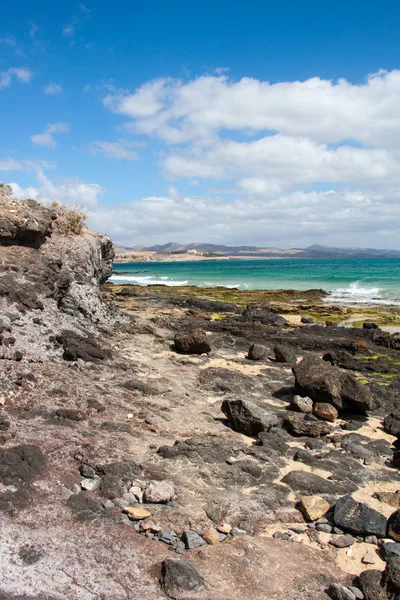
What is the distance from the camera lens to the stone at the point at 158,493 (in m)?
6.66

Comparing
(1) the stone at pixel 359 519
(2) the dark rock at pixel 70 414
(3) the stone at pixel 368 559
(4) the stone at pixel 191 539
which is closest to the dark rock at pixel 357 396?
(1) the stone at pixel 359 519

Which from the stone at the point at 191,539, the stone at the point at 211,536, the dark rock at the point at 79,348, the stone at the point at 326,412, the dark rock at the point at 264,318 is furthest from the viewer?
the dark rock at the point at 264,318

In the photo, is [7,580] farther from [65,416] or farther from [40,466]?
[65,416]

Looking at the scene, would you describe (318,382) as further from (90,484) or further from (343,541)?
(90,484)

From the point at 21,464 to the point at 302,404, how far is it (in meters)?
7.32

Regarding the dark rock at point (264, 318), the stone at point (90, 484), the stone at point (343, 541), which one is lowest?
the stone at point (343, 541)

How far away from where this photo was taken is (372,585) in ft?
17.5

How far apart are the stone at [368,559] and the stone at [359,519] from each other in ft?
1.39

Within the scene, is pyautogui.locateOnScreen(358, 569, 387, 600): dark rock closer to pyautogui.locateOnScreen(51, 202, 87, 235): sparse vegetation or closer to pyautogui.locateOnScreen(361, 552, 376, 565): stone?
pyautogui.locateOnScreen(361, 552, 376, 565): stone

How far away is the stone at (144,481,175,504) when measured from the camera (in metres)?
6.66

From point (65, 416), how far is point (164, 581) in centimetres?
420

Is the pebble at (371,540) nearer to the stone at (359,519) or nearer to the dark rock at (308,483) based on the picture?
the stone at (359,519)

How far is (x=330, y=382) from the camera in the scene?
11781 mm

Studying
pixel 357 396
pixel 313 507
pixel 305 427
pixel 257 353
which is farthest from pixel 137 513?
pixel 257 353
